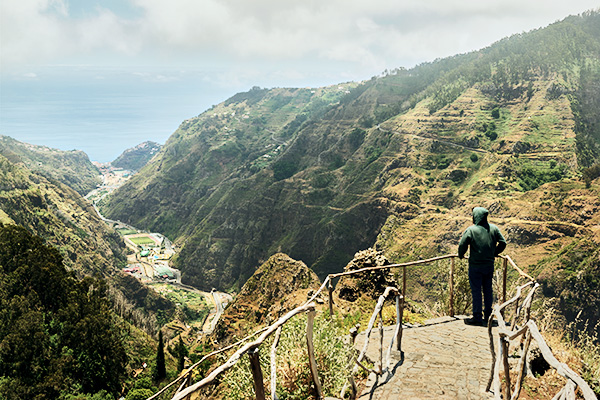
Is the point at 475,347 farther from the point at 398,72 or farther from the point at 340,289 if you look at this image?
the point at 398,72

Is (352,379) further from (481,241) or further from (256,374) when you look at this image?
(481,241)

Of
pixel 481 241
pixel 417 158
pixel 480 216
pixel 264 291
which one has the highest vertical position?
pixel 417 158

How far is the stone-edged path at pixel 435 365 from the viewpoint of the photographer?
5.61 meters

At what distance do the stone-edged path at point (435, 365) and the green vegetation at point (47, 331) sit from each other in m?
38.3

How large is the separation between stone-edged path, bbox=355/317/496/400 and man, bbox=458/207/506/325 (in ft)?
3.40

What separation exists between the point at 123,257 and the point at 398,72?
158m

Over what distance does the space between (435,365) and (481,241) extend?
302 cm

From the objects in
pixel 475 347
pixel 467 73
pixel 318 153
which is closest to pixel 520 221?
pixel 475 347

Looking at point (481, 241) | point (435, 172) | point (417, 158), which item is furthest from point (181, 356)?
point (417, 158)

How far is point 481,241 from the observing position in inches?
319

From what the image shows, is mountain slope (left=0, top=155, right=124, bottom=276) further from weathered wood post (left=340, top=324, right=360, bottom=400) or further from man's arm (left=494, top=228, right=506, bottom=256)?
man's arm (left=494, top=228, right=506, bottom=256)

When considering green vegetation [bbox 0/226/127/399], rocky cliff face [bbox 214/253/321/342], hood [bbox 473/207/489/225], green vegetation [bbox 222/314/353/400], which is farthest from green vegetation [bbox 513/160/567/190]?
green vegetation [bbox 222/314/353/400]

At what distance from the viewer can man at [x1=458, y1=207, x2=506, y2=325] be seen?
8086 millimetres

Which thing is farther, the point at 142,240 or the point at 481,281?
the point at 142,240
